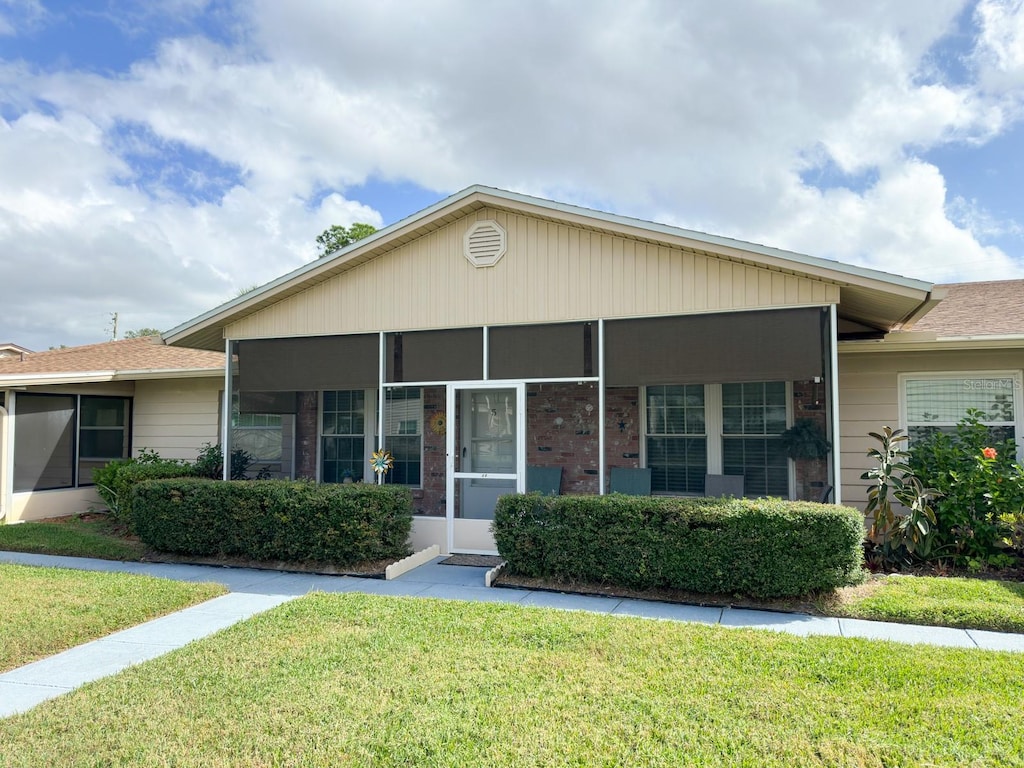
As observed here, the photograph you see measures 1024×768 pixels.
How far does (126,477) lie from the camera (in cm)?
1034

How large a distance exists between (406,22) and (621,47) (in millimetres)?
2859

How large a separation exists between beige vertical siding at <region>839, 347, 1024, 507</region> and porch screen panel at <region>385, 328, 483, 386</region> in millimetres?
4634

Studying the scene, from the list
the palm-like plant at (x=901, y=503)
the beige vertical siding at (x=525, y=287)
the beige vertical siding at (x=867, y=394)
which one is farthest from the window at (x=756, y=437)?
the beige vertical siding at (x=525, y=287)

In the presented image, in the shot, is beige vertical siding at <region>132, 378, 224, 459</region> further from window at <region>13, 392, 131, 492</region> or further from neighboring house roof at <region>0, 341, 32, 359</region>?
neighboring house roof at <region>0, 341, 32, 359</region>

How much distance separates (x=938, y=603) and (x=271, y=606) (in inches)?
230

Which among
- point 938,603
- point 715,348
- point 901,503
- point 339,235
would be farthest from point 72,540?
point 339,235

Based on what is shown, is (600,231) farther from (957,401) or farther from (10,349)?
(10,349)

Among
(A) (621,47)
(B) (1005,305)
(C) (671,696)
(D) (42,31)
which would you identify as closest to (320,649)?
(C) (671,696)

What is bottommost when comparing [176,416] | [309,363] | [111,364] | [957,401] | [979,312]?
[176,416]

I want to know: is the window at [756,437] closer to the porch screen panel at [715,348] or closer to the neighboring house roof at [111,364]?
the porch screen panel at [715,348]

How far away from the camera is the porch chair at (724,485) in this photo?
8891mm


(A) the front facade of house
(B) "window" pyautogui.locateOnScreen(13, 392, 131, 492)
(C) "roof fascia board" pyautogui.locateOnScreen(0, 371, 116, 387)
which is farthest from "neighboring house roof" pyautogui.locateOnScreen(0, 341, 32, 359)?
(A) the front facade of house

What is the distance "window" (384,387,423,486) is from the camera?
11000 mm

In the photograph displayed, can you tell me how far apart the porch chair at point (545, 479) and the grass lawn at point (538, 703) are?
4.75 meters
